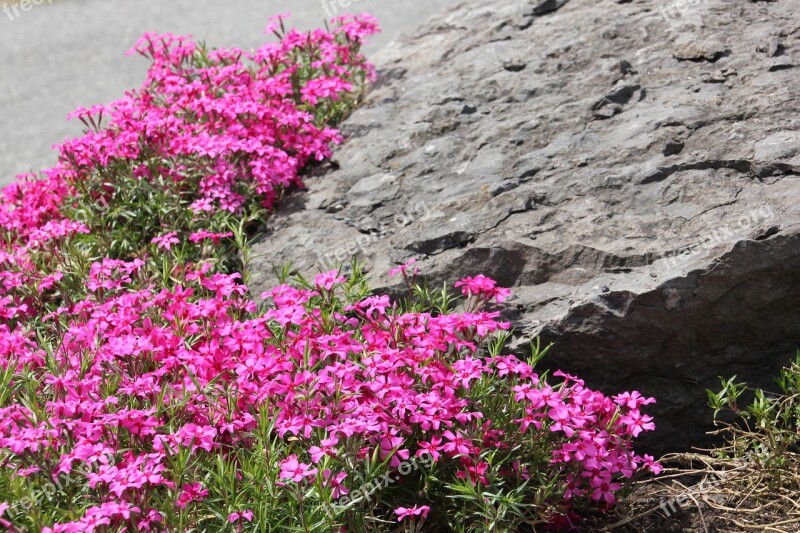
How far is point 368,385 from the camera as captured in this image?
3.57m

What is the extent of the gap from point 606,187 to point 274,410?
2.09 meters

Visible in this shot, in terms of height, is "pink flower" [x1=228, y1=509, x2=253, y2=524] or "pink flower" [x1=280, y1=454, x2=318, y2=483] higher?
"pink flower" [x1=280, y1=454, x2=318, y2=483]

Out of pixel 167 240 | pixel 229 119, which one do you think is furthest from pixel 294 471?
pixel 229 119

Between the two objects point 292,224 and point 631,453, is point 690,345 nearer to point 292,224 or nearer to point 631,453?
point 631,453

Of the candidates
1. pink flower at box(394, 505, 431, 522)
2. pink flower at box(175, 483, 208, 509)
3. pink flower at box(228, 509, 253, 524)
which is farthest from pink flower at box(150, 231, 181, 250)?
pink flower at box(394, 505, 431, 522)

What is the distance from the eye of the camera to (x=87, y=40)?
1142 cm

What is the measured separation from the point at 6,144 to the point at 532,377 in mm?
7364

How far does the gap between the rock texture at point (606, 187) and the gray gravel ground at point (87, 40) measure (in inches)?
150

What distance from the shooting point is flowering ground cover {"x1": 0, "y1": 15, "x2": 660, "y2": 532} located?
10.8 ft

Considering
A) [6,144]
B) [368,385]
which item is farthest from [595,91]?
[6,144]

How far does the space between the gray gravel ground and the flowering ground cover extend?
4946mm

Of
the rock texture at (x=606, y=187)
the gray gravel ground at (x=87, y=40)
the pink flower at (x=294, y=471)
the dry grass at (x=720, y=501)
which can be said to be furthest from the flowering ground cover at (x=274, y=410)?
the gray gravel ground at (x=87, y=40)

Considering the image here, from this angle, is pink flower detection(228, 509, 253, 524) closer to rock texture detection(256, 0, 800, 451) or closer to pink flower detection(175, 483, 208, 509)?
pink flower detection(175, 483, 208, 509)

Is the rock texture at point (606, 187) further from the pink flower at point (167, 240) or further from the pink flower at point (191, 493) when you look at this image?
the pink flower at point (191, 493)
